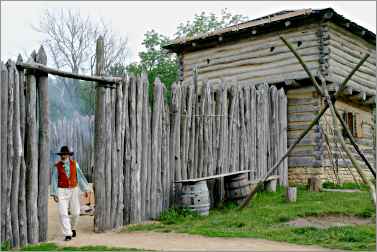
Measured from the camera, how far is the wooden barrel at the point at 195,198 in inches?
394

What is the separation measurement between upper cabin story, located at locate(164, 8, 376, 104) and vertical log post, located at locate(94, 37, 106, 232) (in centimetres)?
706

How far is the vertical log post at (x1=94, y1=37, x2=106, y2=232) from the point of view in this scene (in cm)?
872

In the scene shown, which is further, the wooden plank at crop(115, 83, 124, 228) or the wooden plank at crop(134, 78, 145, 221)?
the wooden plank at crop(134, 78, 145, 221)

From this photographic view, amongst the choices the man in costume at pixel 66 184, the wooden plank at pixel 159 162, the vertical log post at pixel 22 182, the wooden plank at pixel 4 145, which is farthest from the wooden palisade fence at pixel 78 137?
the wooden plank at pixel 4 145

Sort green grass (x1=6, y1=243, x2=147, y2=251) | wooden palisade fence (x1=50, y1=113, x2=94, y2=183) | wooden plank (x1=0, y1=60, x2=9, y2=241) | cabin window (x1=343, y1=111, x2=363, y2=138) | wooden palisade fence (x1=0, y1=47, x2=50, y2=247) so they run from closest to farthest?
green grass (x1=6, y1=243, x2=147, y2=251) → wooden plank (x1=0, y1=60, x2=9, y2=241) → wooden palisade fence (x1=0, y1=47, x2=50, y2=247) → cabin window (x1=343, y1=111, x2=363, y2=138) → wooden palisade fence (x1=50, y1=113, x2=94, y2=183)

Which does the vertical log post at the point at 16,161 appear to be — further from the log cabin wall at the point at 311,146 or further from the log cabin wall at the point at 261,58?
the log cabin wall at the point at 311,146

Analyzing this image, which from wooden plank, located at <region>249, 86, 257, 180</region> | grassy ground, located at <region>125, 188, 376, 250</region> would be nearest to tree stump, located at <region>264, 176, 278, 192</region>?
grassy ground, located at <region>125, 188, 376, 250</region>

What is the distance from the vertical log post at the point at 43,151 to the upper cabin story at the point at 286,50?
8329 mm

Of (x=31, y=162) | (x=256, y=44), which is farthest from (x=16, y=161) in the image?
(x=256, y=44)

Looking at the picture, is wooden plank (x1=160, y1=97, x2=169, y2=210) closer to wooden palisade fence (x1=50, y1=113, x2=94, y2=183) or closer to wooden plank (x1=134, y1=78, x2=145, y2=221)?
wooden plank (x1=134, y1=78, x2=145, y2=221)

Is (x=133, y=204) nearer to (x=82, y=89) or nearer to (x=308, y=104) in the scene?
(x=308, y=104)

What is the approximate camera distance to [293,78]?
14.7 m

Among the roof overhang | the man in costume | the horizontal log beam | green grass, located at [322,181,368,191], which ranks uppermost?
the roof overhang

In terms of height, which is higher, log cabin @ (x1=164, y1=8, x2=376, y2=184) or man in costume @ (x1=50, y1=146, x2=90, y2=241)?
log cabin @ (x1=164, y1=8, x2=376, y2=184)
